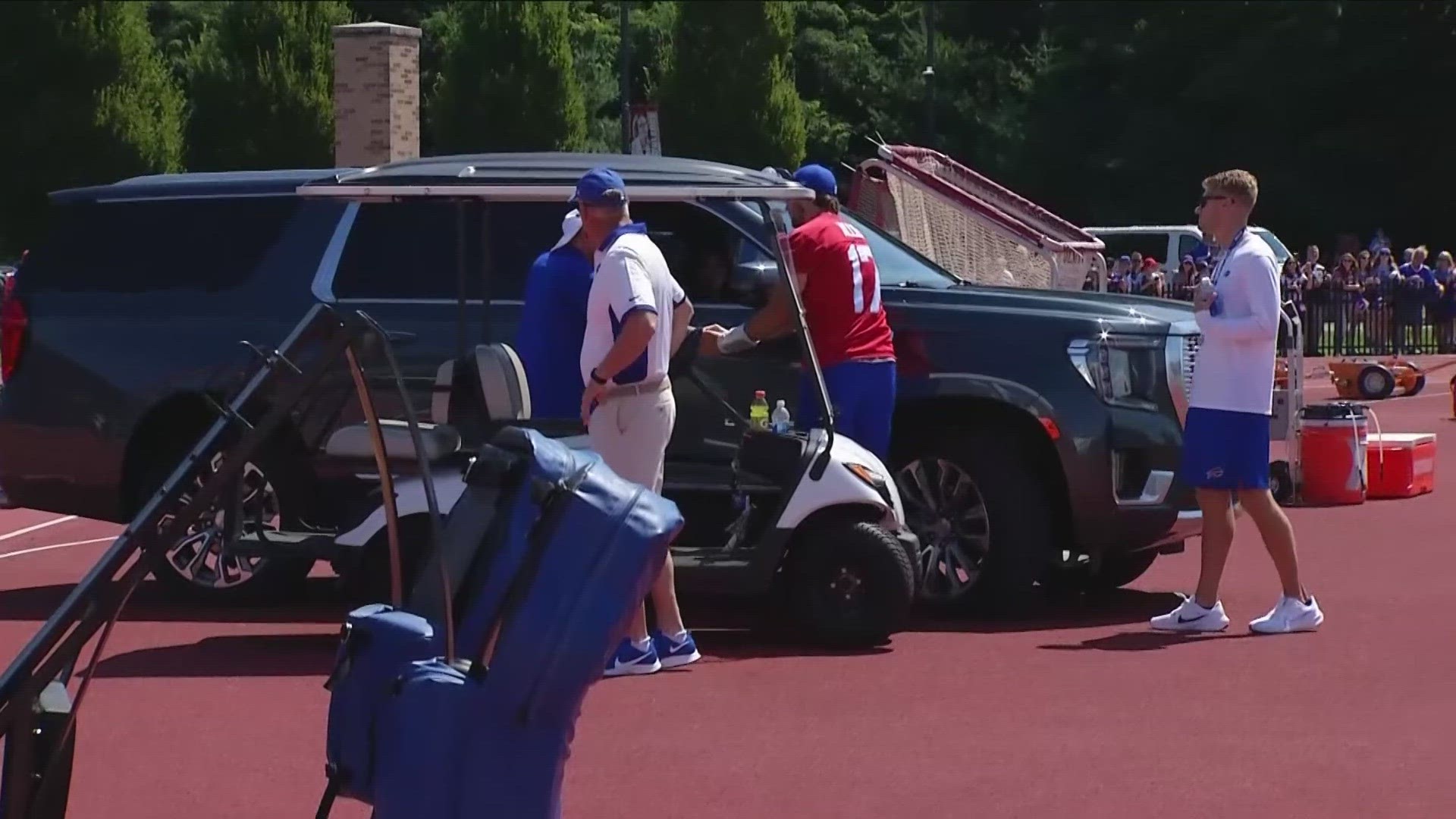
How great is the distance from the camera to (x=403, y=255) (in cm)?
1020

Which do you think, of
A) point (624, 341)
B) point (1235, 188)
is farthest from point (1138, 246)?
point (624, 341)

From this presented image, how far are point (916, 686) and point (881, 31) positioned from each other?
6340cm

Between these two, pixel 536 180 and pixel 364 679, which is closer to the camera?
pixel 364 679

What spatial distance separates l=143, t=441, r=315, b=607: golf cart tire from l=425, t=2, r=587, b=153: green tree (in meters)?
34.0

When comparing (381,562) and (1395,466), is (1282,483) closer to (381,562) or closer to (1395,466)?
(1395,466)

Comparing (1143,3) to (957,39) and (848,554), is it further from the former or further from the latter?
(848,554)

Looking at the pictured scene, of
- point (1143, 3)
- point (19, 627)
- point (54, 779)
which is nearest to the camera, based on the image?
point (54, 779)

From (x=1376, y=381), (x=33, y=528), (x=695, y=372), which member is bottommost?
(x=33, y=528)

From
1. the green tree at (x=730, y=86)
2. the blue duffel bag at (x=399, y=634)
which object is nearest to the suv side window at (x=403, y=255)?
the blue duffel bag at (x=399, y=634)

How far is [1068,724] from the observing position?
762cm

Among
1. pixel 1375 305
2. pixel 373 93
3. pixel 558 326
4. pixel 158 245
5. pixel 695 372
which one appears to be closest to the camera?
pixel 558 326

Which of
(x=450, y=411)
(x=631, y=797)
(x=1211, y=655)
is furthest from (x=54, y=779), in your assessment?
(x=1211, y=655)

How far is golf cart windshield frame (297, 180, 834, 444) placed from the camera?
889 centimetres

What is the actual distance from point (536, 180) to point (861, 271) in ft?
4.66
